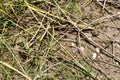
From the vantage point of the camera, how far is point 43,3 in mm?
1820

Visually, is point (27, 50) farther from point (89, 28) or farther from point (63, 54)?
point (89, 28)

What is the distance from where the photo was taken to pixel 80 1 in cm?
184

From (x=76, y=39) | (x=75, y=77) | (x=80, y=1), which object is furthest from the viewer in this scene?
(x=80, y=1)

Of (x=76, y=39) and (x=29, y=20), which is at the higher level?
(x=29, y=20)

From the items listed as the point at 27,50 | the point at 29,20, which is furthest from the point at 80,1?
the point at 27,50

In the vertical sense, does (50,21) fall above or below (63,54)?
above

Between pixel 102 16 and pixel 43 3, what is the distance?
1.12 feet

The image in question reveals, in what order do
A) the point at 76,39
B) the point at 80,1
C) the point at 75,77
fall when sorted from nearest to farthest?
the point at 75,77, the point at 76,39, the point at 80,1

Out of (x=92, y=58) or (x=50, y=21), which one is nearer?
(x=92, y=58)

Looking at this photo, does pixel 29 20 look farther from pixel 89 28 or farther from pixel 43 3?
pixel 89 28

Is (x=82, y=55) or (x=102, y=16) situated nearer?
(x=82, y=55)

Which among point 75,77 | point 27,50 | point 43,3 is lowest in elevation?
point 75,77

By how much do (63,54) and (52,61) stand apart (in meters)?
0.07

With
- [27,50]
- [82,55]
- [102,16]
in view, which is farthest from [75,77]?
[102,16]
